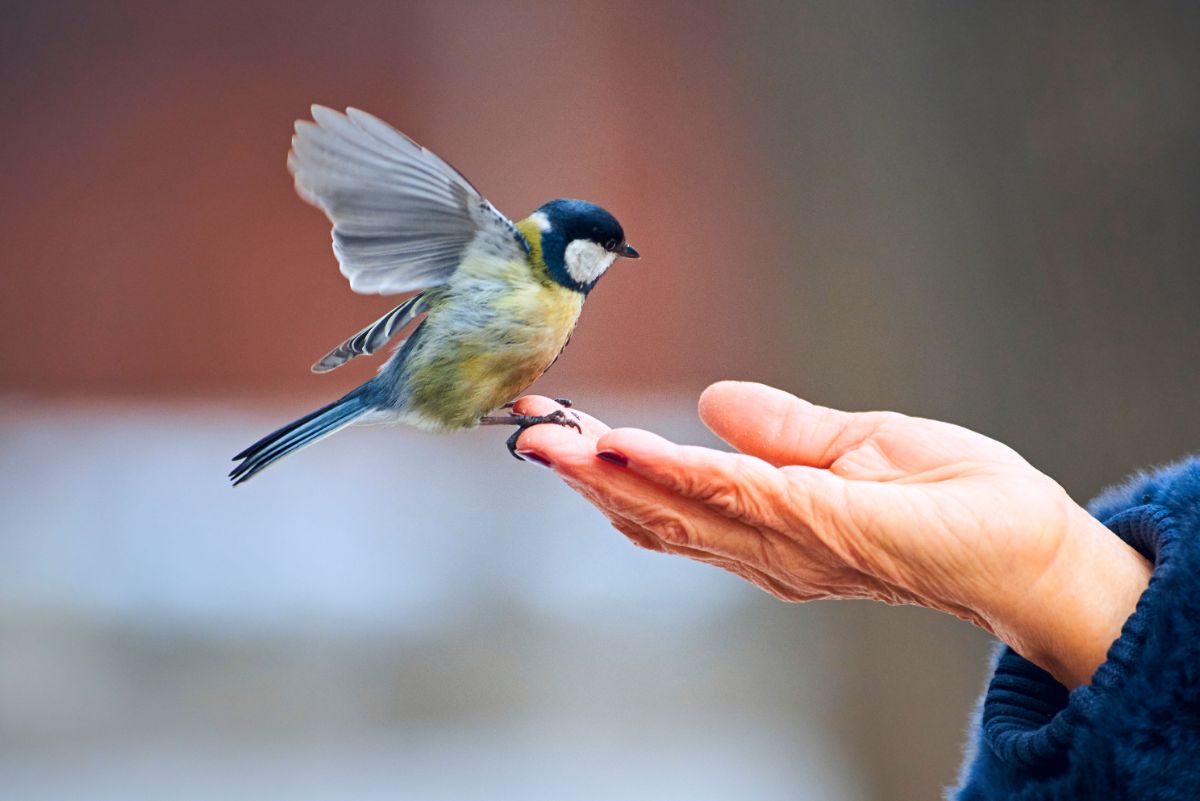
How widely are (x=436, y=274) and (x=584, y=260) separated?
0.15 m

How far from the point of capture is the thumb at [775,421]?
1.28 meters

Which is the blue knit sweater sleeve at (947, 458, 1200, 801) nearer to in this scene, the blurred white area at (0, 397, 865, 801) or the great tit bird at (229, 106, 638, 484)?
the great tit bird at (229, 106, 638, 484)

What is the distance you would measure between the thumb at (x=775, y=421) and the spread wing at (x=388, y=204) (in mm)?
287

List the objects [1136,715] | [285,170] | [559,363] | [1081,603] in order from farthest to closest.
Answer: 1. [559,363]
2. [285,170]
3. [1081,603]
4. [1136,715]

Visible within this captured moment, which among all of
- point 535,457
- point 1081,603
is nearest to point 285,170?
A: point 535,457

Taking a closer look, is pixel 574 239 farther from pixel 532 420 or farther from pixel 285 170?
pixel 285 170

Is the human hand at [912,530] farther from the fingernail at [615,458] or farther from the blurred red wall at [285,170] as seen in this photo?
the blurred red wall at [285,170]

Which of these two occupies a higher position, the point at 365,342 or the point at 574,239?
the point at 574,239

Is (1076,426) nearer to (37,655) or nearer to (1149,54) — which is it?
(1149,54)

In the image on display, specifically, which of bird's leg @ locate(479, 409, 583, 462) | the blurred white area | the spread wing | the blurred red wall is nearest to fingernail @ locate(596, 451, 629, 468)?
bird's leg @ locate(479, 409, 583, 462)

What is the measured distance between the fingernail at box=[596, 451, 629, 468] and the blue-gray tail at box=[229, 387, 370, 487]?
27 cm

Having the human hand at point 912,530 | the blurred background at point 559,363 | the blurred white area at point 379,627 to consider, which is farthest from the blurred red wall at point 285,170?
the human hand at point 912,530

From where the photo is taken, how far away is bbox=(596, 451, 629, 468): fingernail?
1010 millimetres

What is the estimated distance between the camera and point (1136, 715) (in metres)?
0.84
